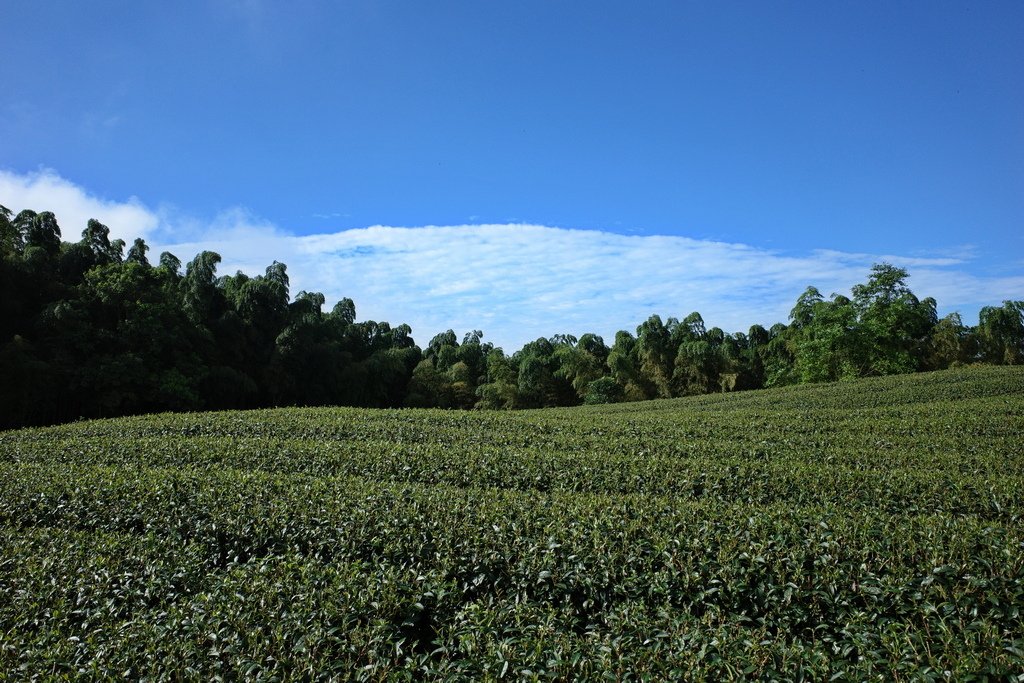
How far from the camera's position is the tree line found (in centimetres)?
2252

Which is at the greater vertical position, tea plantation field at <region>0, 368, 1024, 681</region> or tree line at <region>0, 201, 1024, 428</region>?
tree line at <region>0, 201, 1024, 428</region>

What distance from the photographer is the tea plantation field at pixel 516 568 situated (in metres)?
3.24

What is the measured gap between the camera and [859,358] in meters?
32.4

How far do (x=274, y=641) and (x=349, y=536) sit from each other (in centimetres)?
172

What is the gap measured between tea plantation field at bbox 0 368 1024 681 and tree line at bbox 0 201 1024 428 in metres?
17.0

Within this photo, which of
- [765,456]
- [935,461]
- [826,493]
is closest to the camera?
[826,493]

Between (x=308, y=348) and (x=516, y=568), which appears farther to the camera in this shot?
(x=308, y=348)

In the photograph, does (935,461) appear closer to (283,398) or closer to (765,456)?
(765,456)

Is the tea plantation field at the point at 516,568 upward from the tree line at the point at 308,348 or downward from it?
downward

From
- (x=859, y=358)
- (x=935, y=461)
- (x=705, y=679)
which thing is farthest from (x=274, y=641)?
(x=859, y=358)

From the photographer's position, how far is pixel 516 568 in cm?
446

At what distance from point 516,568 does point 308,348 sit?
93.5ft

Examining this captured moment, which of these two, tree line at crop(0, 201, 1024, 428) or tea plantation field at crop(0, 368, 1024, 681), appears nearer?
tea plantation field at crop(0, 368, 1024, 681)

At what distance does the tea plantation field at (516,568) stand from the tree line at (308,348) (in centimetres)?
1704
